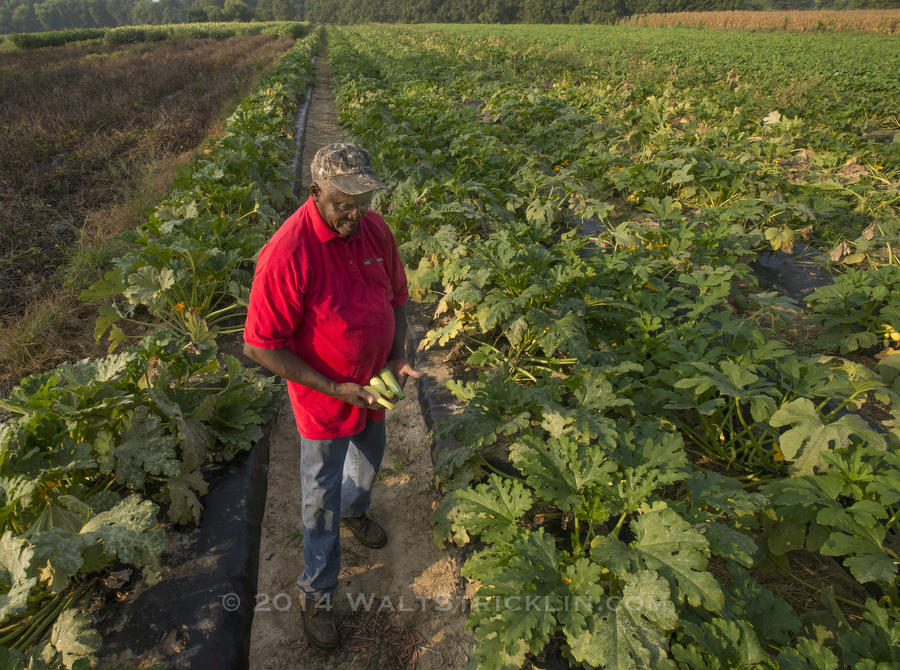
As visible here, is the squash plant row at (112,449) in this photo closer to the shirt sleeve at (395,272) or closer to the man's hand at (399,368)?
the man's hand at (399,368)

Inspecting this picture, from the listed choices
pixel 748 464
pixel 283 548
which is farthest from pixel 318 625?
pixel 748 464

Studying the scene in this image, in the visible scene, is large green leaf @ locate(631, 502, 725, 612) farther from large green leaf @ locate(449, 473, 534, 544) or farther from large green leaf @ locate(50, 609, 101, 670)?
large green leaf @ locate(50, 609, 101, 670)

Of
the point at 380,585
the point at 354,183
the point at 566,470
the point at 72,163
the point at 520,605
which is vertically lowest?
the point at 380,585

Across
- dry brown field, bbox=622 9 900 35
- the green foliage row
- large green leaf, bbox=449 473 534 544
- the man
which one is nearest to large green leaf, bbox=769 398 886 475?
large green leaf, bbox=449 473 534 544

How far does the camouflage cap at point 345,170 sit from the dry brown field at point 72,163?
379 cm

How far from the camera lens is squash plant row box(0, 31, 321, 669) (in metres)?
1.94

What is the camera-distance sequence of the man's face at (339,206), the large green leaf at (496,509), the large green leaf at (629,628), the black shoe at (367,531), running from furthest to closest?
the black shoe at (367,531) → the large green leaf at (496,509) → the man's face at (339,206) → the large green leaf at (629,628)

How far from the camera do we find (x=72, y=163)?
29.0 feet

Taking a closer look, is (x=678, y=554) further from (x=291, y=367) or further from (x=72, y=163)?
(x=72, y=163)

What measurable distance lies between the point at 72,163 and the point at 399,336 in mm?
10118

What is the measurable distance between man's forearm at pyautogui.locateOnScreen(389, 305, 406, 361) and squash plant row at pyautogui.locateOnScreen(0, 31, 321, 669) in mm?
1351

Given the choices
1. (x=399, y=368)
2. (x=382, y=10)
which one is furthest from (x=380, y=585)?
(x=382, y=10)

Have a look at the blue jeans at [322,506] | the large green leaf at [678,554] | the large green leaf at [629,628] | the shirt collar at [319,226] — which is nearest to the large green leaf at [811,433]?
the large green leaf at [678,554]

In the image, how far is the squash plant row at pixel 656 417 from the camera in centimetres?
185
